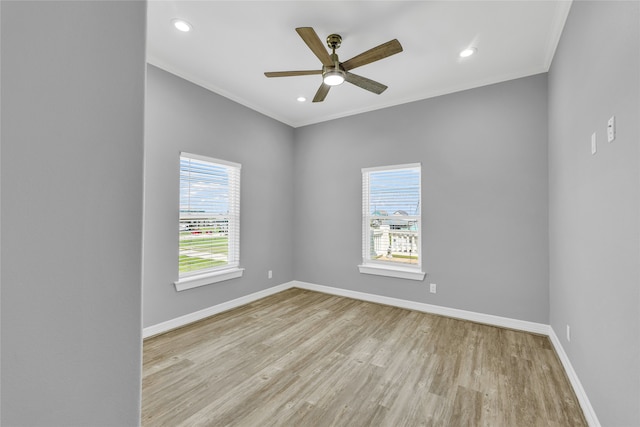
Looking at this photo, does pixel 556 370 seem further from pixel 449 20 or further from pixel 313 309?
pixel 449 20

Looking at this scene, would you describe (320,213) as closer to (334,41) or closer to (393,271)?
(393,271)

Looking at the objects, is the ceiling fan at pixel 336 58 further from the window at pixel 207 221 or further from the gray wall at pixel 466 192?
the window at pixel 207 221

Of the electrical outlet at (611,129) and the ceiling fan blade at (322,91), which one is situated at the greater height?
the ceiling fan blade at (322,91)

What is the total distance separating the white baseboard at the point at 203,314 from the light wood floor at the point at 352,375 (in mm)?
103

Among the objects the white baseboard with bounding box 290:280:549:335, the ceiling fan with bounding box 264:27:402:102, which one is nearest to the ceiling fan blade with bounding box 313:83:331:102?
the ceiling fan with bounding box 264:27:402:102

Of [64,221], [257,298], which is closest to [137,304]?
[64,221]

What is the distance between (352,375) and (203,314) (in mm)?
2104

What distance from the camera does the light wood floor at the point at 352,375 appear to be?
6.06ft

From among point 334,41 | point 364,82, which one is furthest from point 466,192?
point 334,41

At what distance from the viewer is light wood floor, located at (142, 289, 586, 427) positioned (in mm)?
1847

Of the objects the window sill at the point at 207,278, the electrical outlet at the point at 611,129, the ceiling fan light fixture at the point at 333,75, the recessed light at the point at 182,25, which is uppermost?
the recessed light at the point at 182,25

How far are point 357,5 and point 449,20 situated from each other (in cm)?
84

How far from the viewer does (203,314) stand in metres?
3.49

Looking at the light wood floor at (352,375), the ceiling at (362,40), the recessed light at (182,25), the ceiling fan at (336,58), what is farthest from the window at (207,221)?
the ceiling fan at (336,58)
